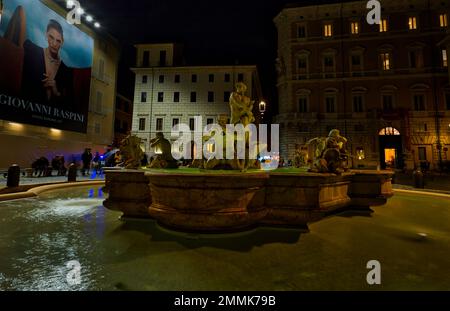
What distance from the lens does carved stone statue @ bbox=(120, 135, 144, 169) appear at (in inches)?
235

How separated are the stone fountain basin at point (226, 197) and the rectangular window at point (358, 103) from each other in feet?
79.4

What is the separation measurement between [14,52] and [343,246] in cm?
2228

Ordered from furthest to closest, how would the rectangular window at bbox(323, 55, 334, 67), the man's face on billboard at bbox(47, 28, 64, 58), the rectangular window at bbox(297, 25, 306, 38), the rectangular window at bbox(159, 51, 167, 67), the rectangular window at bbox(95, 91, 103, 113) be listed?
the rectangular window at bbox(159, 51, 167, 67) → the rectangular window at bbox(297, 25, 306, 38) → the rectangular window at bbox(323, 55, 334, 67) → the rectangular window at bbox(95, 91, 103, 113) → the man's face on billboard at bbox(47, 28, 64, 58)

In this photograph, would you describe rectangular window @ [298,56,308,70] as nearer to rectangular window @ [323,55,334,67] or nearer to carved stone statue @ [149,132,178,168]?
rectangular window @ [323,55,334,67]

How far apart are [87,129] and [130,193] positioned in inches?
912

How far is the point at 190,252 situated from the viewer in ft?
9.96

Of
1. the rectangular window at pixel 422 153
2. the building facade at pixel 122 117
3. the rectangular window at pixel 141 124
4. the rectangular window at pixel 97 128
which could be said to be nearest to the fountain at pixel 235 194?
the rectangular window at pixel 97 128

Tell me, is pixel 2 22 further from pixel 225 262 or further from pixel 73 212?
pixel 225 262

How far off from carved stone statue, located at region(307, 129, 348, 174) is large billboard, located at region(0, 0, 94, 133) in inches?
782

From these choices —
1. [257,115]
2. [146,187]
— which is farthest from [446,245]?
[257,115]

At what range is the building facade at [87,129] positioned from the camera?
57.4ft
